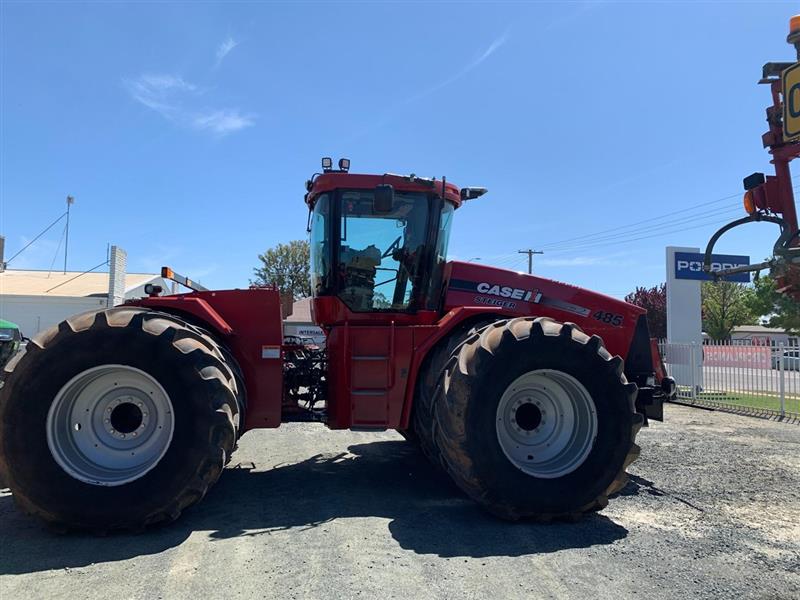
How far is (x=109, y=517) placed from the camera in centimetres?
432

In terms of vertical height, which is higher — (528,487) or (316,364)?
(316,364)

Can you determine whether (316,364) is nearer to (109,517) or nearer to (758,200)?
(109,517)

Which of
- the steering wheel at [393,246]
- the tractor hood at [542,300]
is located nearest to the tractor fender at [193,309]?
the steering wheel at [393,246]

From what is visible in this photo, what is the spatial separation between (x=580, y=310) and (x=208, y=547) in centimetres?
438

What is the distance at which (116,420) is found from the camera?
479 centimetres

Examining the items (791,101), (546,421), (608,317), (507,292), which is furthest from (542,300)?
(791,101)

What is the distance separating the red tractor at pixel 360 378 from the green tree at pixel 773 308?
3982cm

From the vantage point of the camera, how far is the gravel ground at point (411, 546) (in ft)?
11.7

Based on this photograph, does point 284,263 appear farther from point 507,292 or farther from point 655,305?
point 507,292

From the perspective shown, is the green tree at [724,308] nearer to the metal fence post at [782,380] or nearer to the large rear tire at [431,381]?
the metal fence post at [782,380]

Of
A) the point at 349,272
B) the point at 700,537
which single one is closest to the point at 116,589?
the point at 349,272

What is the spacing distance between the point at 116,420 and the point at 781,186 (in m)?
6.70

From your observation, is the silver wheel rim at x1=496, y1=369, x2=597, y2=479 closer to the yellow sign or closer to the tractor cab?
the tractor cab

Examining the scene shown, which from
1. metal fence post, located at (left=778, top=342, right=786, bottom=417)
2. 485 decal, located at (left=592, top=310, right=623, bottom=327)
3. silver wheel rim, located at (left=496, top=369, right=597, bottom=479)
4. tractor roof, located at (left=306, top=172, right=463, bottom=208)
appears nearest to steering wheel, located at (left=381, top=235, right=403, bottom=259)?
tractor roof, located at (left=306, top=172, right=463, bottom=208)
